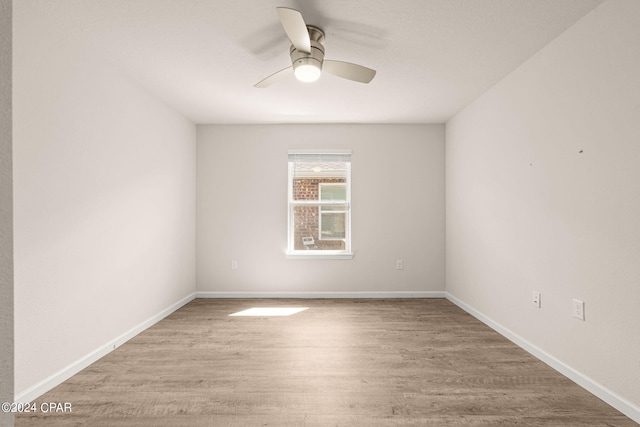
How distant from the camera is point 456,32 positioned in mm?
2232

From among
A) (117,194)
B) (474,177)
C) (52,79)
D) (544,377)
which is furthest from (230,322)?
(474,177)

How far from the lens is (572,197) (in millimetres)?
2201

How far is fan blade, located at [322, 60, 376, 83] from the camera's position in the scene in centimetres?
226

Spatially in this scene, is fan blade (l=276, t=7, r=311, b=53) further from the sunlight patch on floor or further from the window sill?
the window sill

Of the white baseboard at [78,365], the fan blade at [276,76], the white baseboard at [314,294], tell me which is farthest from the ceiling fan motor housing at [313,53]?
the white baseboard at [314,294]

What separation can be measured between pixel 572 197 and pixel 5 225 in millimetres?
2854

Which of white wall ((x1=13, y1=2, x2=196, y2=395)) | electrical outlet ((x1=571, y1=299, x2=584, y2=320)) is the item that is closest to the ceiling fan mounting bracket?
white wall ((x1=13, y1=2, x2=196, y2=395))

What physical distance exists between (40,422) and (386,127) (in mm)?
4321

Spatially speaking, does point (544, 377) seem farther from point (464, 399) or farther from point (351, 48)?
point (351, 48)

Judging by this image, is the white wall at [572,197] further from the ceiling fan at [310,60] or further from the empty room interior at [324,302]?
the ceiling fan at [310,60]

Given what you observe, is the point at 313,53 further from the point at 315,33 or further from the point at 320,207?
the point at 320,207

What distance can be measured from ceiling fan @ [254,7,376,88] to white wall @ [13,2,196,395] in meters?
1.39

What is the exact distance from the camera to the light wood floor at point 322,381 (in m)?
1.79

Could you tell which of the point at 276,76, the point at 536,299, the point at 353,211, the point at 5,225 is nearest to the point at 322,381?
the point at 536,299
